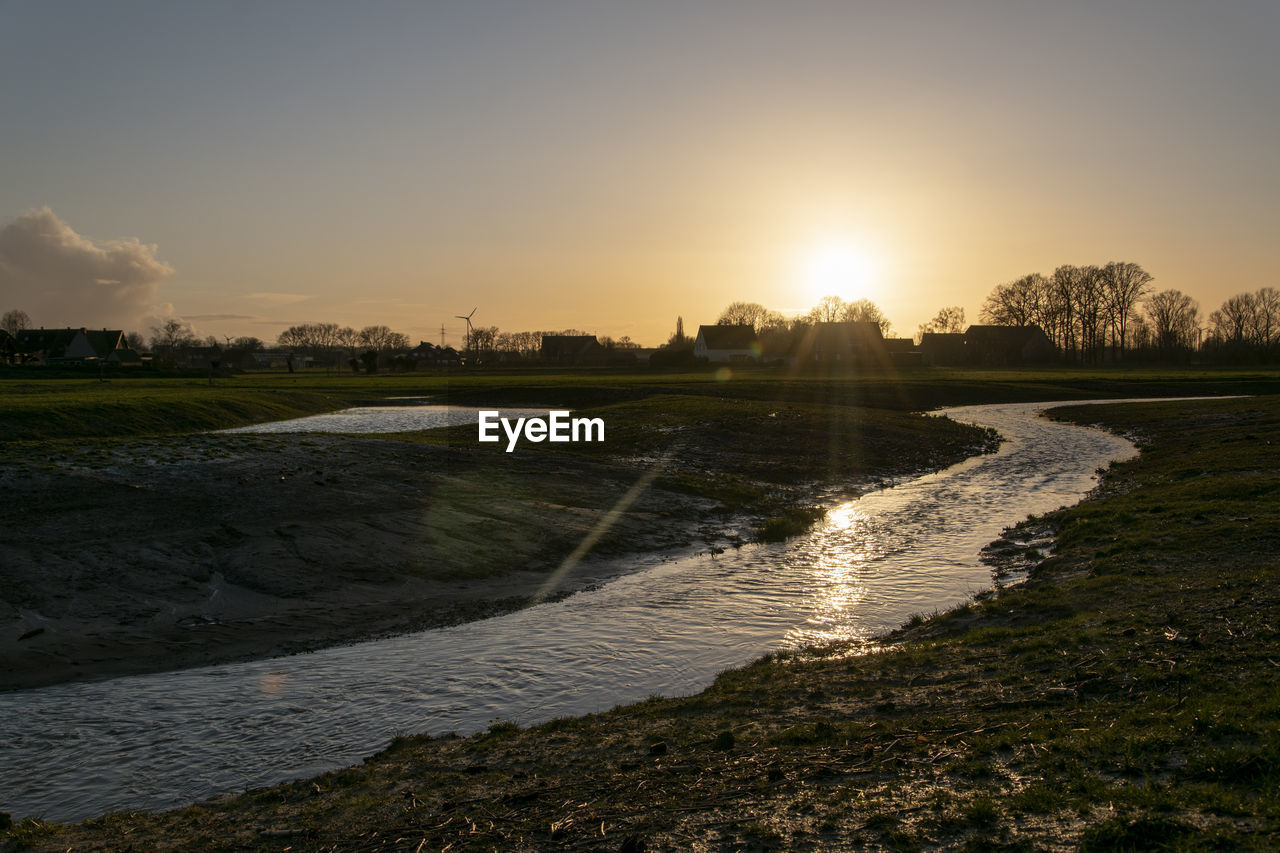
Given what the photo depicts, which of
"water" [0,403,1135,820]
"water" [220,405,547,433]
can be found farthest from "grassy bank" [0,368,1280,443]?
"water" [0,403,1135,820]

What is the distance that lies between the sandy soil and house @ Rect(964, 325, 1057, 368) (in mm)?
125295

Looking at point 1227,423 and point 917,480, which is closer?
point 917,480

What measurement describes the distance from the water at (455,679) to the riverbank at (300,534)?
95cm

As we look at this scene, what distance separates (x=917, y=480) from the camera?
2872 cm

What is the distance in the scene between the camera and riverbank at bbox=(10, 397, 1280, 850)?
17.8 ft

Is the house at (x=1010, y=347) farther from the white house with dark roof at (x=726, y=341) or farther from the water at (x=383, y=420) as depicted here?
the water at (x=383, y=420)

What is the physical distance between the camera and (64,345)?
131250 millimetres

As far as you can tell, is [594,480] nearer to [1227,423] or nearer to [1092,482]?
[1092,482]

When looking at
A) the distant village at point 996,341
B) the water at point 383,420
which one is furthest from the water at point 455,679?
the distant village at point 996,341

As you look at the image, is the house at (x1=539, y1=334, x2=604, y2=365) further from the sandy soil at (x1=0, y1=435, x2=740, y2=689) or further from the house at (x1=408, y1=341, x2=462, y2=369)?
the sandy soil at (x1=0, y1=435, x2=740, y2=689)

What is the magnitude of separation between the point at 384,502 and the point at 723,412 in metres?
23.1

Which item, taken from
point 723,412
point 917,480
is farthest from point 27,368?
point 917,480

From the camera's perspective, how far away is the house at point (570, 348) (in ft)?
536

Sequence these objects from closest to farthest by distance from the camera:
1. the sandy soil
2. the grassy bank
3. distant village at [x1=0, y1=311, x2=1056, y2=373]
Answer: the sandy soil < the grassy bank < distant village at [x1=0, y1=311, x2=1056, y2=373]
